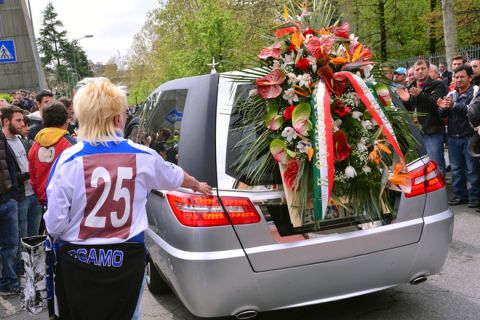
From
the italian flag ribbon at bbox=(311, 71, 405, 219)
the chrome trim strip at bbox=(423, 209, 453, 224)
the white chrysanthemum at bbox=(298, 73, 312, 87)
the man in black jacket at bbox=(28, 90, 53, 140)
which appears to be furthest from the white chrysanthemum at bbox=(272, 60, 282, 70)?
the man in black jacket at bbox=(28, 90, 53, 140)

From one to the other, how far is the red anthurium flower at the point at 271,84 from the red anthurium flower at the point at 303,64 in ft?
0.37

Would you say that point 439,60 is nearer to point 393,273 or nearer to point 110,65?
point 393,273

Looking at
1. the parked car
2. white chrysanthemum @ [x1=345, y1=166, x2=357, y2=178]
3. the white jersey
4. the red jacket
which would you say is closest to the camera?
the white jersey

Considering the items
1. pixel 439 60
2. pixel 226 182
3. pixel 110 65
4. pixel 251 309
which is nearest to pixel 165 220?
pixel 226 182

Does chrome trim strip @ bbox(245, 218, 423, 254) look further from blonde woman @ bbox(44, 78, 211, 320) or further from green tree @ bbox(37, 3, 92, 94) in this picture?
green tree @ bbox(37, 3, 92, 94)

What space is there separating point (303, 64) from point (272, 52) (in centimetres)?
25

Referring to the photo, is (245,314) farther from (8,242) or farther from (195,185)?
(8,242)

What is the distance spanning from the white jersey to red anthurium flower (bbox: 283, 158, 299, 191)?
0.93m

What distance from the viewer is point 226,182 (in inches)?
119

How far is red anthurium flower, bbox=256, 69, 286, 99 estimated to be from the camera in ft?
10.4

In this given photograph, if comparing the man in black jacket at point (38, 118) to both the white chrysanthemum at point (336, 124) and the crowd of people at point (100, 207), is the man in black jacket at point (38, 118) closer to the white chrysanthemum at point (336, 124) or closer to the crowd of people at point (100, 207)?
the crowd of people at point (100, 207)

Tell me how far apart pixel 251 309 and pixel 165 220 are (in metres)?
0.80

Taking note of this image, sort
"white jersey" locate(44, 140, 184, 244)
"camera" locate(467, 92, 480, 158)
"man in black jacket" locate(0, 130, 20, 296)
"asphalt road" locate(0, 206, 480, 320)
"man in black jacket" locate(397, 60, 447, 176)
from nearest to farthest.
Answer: "white jersey" locate(44, 140, 184, 244), "asphalt road" locate(0, 206, 480, 320), "man in black jacket" locate(0, 130, 20, 296), "camera" locate(467, 92, 480, 158), "man in black jacket" locate(397, 60, 447, 176)

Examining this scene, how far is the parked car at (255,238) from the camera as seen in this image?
9.65ft
